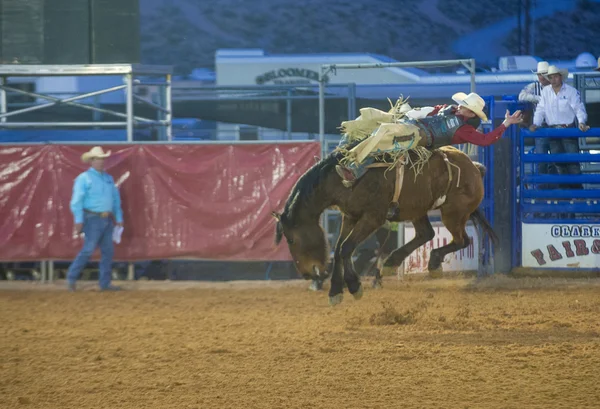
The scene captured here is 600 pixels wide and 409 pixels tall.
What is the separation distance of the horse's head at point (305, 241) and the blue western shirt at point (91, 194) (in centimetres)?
411

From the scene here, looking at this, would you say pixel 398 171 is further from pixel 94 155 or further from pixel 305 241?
pixel 94 155

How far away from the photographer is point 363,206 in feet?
29.1

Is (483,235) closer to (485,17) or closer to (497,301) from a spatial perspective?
(497,301)

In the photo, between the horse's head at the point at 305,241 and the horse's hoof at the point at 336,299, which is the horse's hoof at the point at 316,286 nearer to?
the horse's head at the point at 305,241

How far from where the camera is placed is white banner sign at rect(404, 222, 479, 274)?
12680 mm

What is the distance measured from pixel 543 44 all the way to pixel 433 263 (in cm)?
2778

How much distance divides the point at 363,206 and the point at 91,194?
5.01 m

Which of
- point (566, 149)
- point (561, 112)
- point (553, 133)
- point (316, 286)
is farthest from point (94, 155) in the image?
point (566, 149)

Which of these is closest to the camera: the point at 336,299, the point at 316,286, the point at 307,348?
the point at 307,348

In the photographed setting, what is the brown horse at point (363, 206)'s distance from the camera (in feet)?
29.0

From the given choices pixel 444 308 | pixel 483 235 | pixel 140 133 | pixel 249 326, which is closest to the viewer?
pixel 249 326

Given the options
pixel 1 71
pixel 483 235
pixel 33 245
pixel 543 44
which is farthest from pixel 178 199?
pixel 543 44

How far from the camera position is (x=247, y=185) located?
13.1m

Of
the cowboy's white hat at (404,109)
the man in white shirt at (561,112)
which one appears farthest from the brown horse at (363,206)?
the man in white shirt at (561,112)
